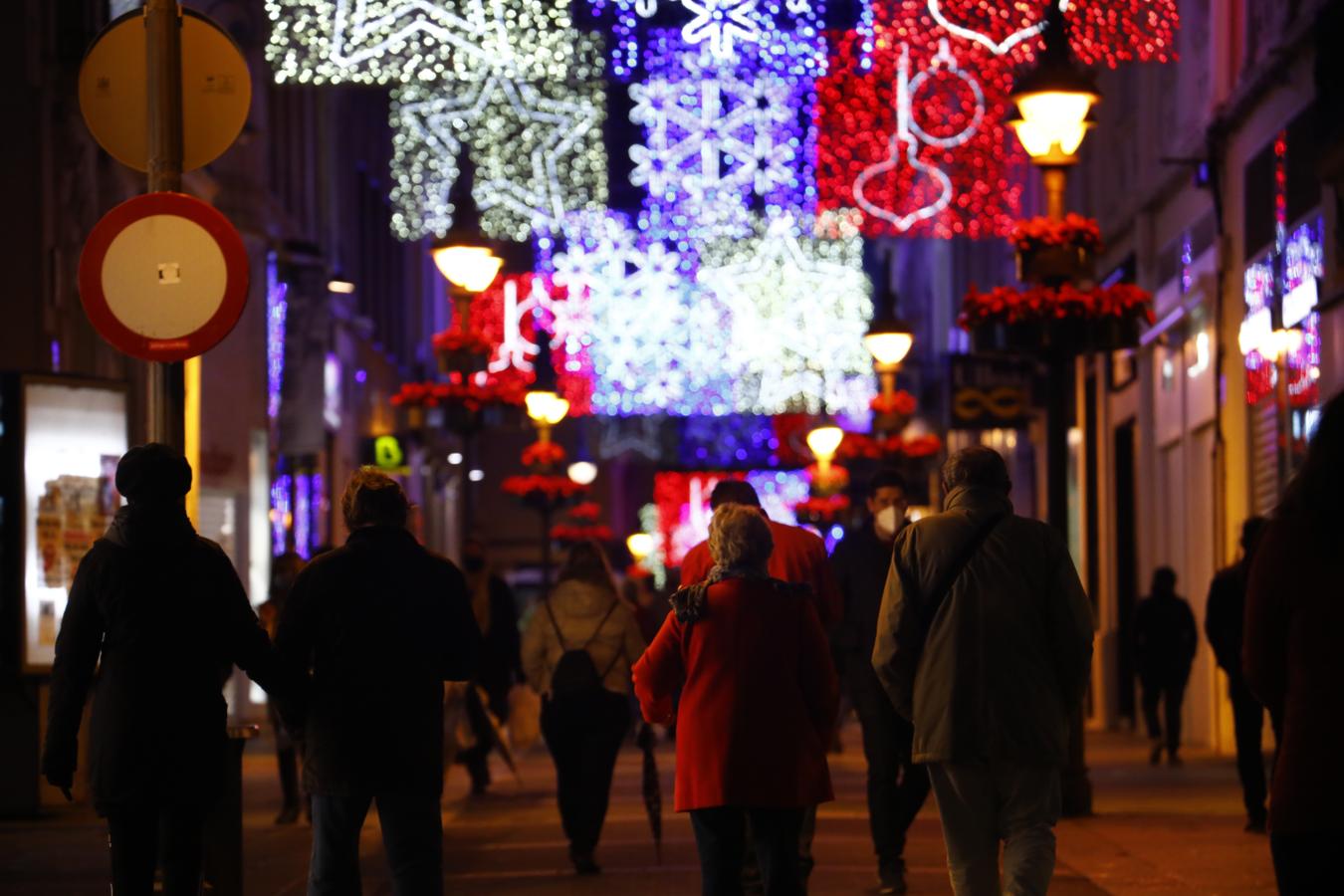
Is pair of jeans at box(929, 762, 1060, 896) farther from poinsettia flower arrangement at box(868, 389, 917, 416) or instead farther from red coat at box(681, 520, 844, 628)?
poinsettia flower arrangement at box(868, 389, 917, 416)

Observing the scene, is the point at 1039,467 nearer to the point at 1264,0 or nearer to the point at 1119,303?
the point at 1264,0

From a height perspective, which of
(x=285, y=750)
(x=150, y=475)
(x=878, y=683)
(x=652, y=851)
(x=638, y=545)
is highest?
(x=150, y=475)

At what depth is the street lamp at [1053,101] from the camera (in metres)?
16.3

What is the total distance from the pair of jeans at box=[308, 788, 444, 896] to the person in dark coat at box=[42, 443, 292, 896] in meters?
0.42

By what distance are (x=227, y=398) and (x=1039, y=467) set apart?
12.6 metres

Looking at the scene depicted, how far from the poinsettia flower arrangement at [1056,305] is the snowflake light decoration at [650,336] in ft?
79.9

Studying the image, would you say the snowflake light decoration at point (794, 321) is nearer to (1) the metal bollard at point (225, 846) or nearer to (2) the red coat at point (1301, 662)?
(1) the metal bollard at point (225, 846)

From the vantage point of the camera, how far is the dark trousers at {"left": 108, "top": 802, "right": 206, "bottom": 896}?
26.2 feet

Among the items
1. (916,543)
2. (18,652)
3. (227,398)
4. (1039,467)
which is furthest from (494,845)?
(1039,467)

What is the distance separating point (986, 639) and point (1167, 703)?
15173 millimetres

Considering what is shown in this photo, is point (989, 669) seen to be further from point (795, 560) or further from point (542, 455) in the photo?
point (542, 455)

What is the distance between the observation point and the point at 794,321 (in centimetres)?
4294

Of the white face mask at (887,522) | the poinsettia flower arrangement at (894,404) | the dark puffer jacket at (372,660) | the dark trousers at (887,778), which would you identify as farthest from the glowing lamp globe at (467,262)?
the dark puffer jacket at (372,660)

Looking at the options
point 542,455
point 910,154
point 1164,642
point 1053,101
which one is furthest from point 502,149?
point 542,455
